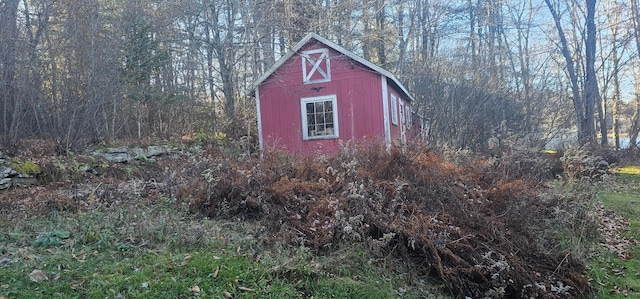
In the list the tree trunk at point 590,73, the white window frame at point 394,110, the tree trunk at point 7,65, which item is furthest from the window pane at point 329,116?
the tree trunk at point 590,73

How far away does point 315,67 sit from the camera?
12.4 metres

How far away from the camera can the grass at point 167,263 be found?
10.6 ft

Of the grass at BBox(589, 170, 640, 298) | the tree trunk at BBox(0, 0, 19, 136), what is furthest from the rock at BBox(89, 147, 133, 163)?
the grass at BBox(589, 170, 640, 298)

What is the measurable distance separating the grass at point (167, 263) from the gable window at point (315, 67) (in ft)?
27.1

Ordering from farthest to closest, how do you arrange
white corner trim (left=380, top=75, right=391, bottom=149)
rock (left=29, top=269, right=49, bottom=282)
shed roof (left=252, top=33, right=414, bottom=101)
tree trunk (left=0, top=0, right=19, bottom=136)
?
white corner trim (left=380, top=75, right=391, bottom=149) → shed roof (left=252, top=33, right=414, bottom=101) → tree trunk (left=0, top=0, right=19, bottom=136) → rock (left=29, top=269, right=49, bottom=282)

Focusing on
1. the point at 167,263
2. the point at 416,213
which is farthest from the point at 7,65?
the point at 416,213

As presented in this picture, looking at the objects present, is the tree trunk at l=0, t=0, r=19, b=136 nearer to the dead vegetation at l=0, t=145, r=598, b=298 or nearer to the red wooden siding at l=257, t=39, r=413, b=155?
the dead vegetation at l=0, t=145, r=598, b=298

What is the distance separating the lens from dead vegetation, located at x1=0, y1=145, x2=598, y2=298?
14.4 feet

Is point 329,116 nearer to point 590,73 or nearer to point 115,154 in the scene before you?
point 115,154

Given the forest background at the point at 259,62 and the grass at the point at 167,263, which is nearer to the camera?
the grass at the point at 167,263

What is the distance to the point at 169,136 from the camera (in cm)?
1250

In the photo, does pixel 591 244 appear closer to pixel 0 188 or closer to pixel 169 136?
pixel 0 188

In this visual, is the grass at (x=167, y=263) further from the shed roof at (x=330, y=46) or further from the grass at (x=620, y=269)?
the shed roof at (x=330, y=46)

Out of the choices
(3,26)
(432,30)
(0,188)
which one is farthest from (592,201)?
(432,30)
